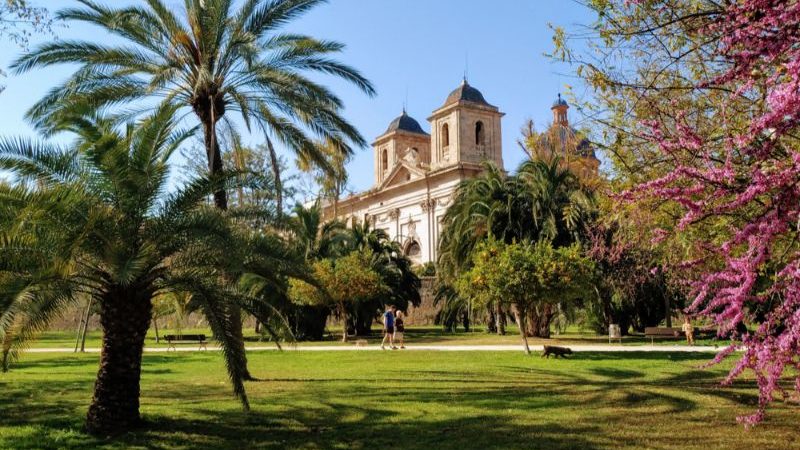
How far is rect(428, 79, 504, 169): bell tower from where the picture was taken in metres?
55.1

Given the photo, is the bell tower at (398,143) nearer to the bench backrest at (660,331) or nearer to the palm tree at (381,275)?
the palm tree at (381,275)

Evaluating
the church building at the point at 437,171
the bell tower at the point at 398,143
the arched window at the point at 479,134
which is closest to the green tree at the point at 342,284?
the church building at the point at 437,171

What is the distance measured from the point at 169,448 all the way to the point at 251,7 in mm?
8593

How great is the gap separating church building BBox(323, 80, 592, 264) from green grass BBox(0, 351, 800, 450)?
37.7 meters

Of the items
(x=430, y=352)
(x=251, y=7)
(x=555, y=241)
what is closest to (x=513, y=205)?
(x=555, y=241)

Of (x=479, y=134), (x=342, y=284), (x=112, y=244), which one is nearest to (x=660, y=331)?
(x=342, y=284)

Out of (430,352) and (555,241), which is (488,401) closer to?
(430,352)

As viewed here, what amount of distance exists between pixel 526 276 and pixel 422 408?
8.84 m

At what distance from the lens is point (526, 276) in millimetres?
18500

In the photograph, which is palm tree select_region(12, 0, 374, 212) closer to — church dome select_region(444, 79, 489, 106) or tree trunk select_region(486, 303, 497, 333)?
tree trunk select_region(486, 303, 497, 333)

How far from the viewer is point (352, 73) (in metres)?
14.6

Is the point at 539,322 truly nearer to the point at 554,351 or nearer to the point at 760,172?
the point at 554,351

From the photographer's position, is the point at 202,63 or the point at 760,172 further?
the point at 202,63

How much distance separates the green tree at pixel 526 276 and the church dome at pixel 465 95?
123 feet
